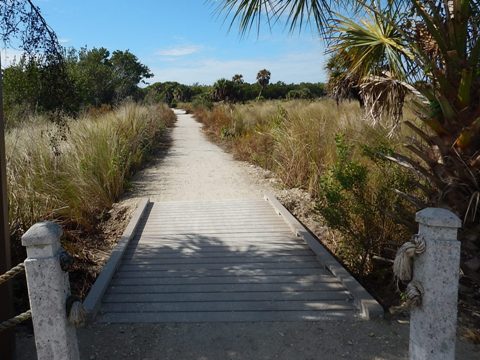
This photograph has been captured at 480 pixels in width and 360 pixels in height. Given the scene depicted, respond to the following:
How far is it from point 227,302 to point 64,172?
173 inches

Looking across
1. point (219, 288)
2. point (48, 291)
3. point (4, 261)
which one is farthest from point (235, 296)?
point (48, 291)

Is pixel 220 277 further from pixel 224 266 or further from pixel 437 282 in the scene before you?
pixel 437 282

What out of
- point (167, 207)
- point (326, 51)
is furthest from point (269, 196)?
point (326, 51)

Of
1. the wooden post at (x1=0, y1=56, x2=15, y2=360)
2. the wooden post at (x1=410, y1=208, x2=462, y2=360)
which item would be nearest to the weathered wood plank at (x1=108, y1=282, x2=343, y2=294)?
the wooden post at (x1=0, y1=56, x2=15, y2=360)

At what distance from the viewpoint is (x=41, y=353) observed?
2545mm

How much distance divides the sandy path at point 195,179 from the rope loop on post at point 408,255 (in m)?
6.27

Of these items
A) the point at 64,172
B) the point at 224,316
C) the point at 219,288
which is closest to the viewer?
the point at 224,316

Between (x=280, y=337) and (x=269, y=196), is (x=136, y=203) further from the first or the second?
(x=280, y=337)

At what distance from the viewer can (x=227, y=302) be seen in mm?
4266

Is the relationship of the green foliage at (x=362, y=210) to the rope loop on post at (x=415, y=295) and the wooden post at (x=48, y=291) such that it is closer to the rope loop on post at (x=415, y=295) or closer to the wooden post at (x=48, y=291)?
the rope loop on post at (x=415, y=295)

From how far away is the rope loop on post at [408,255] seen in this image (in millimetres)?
2391

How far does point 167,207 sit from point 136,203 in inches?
23.9

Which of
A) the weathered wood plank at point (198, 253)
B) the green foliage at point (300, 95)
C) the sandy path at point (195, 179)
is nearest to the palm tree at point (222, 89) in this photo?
the green foliage at point (300, 95)

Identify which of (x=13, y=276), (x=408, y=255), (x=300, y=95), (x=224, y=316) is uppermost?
(x=300, y=95)
